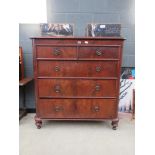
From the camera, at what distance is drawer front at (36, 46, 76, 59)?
2241 mm

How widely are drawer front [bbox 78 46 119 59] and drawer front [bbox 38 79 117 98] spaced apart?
317mm

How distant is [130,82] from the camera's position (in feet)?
9.78

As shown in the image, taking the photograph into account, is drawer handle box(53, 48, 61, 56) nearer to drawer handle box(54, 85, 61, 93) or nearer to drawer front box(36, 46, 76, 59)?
drawer front box(36, 46, 76, 59)

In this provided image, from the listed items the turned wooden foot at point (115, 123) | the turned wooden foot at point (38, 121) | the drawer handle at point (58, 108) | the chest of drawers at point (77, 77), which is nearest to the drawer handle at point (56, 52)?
the chest of drawers at point (77, 77)

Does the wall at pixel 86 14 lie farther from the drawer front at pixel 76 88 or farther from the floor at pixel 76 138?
the floor at pixel 76 138

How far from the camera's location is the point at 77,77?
2307 mm

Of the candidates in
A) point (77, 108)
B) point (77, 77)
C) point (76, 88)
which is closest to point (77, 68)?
point (77, 77)

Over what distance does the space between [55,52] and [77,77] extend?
415mm

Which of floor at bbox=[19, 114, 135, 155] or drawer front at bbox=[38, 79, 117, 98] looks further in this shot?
drawer front at bbox=[38, 79, 117, 98]

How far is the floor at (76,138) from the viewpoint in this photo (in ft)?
6.46

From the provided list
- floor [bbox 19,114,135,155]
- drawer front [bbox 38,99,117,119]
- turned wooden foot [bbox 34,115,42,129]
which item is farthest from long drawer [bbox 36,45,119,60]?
floor [bbox 19,114,135,155]

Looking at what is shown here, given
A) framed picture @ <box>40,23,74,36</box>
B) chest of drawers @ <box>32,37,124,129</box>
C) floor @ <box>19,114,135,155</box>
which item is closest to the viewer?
floor @ <box>19,114,135,155</box>
